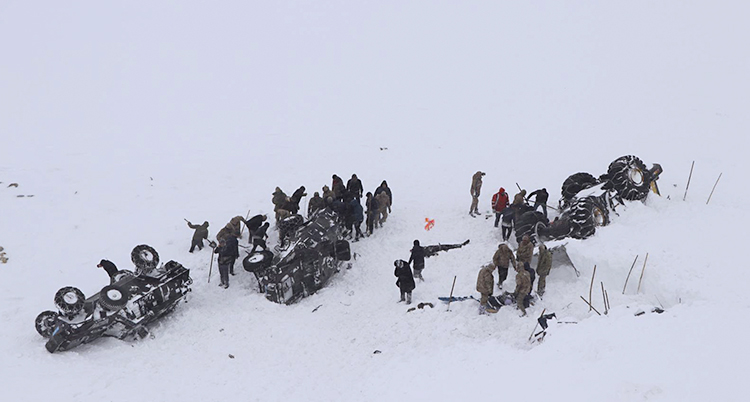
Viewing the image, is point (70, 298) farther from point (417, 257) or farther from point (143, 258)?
point (417, 257)

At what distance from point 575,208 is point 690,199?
6.45m

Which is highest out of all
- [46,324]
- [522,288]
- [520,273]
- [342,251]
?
[520,273]

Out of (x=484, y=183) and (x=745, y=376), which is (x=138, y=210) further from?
(x=745, y=376)

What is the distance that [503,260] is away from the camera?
38.3 feet

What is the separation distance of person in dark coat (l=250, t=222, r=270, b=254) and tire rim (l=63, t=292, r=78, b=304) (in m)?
4.23

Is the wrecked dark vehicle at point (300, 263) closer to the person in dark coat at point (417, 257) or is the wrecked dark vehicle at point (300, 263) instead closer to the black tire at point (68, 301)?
the person in dark coat at point (417, 257)

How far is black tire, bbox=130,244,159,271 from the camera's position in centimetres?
1205

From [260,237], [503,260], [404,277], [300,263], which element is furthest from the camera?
[260,237]

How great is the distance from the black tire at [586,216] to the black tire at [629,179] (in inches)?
45.8

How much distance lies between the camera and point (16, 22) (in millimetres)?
39281

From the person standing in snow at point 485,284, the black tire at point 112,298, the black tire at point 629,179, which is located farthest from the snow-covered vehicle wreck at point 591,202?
the black tire at point 112,298

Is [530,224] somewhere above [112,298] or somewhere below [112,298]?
above

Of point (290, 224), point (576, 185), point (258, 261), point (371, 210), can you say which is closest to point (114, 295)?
point (258, 261)

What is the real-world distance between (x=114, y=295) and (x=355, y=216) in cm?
691
